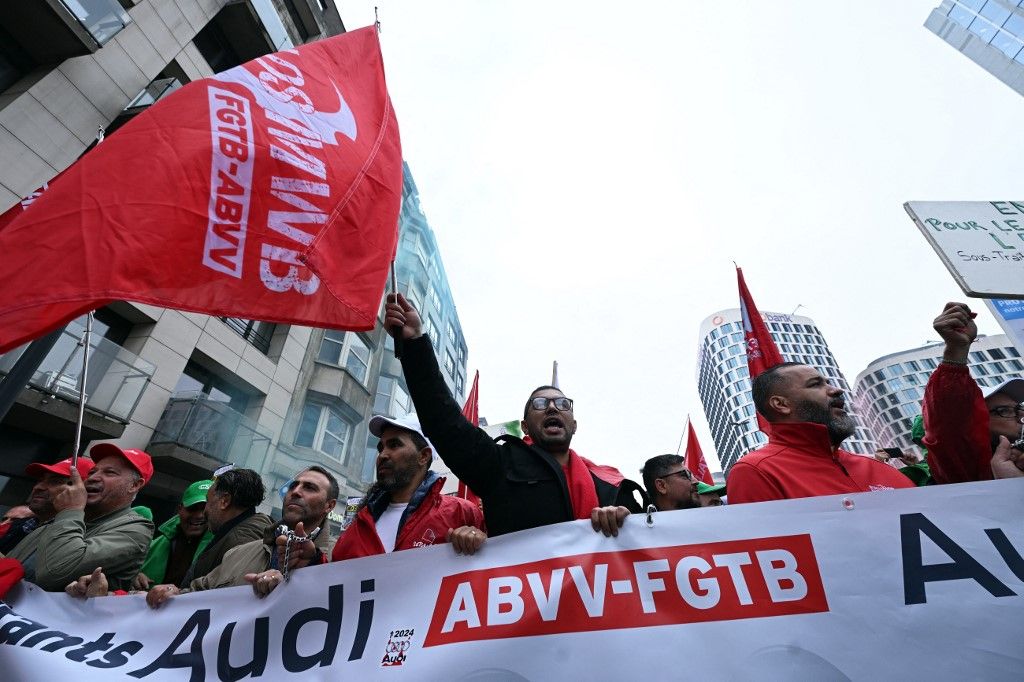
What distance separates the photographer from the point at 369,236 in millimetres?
2771

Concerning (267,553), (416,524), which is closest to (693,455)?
(416,524)

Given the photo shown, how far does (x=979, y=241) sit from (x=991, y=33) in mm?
40978

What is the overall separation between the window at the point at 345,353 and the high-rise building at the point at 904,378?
3063 inches

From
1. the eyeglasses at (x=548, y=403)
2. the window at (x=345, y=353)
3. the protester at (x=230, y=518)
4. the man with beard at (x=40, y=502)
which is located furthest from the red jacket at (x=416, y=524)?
the window at (x=345, y=353)

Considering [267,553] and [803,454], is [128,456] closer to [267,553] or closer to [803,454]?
[267,553]

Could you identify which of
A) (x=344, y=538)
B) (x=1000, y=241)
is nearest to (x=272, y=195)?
(x=344, y=538)

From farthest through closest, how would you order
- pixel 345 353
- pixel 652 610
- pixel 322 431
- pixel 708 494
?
pixel 345 353 < pixel 322 431 < pixel 708 494 < pixel 652 610

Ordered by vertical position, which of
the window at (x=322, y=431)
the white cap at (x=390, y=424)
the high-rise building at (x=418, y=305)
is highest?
the high-rise building at (x=418, y=305)

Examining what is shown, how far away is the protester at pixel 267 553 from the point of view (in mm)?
2236

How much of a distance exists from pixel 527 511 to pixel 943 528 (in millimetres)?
1530

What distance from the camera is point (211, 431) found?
10.6 m

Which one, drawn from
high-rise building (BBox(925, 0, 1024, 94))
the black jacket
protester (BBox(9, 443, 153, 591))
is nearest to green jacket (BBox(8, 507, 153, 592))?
protester (BBox(9, 443, 153, 591))

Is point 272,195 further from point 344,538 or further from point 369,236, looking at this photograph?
point 344,538

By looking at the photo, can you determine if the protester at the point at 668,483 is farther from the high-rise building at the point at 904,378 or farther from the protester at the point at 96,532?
the high-rise building at the point at 904,378
